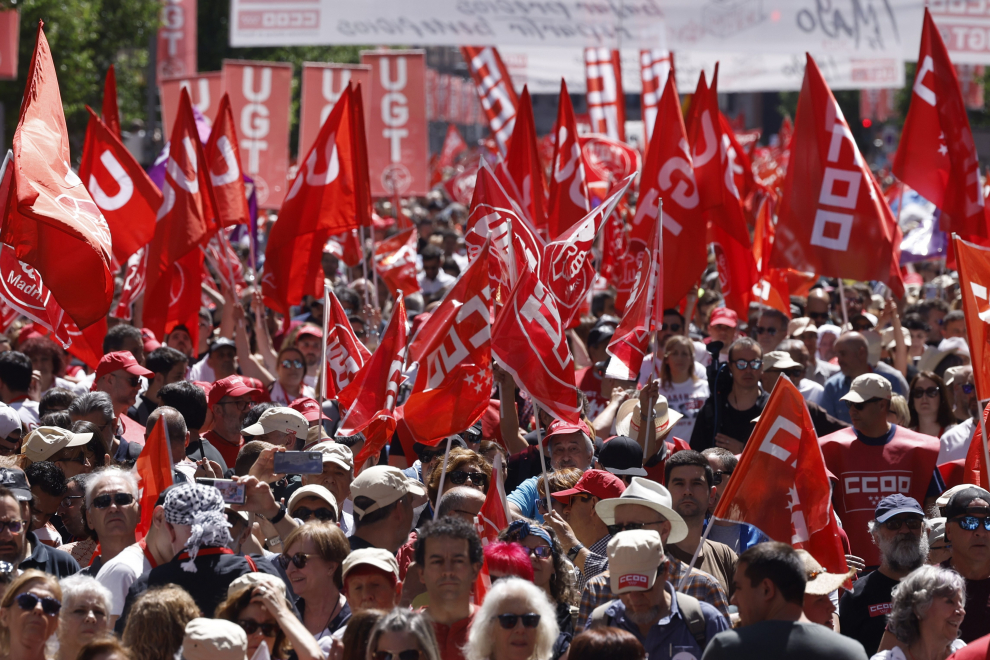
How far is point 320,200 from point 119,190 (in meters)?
1.41

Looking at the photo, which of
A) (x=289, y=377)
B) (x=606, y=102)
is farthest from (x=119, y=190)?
(x=606, y=102)

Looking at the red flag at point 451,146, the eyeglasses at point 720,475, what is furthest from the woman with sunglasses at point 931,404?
the red flag at point 451,146

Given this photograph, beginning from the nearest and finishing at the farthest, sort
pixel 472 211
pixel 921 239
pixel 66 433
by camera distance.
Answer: pixel 66 433 < pixel 472 211 < pixel 921 239

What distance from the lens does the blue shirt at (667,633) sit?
190 inches

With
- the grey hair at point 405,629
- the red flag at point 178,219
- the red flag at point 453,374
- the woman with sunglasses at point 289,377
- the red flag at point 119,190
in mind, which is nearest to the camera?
the grey hair at point 405,629

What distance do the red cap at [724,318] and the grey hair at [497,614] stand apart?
5.84m

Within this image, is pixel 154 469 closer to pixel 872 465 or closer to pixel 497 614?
pixel 497 614

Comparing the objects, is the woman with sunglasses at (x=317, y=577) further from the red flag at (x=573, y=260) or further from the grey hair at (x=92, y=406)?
the red flag at (x=573, y=260)

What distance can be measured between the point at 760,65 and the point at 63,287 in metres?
17.2

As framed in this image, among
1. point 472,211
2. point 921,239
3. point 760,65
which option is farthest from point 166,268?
point 760,65

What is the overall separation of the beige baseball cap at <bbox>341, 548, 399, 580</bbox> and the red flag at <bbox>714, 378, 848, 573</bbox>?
140 cm

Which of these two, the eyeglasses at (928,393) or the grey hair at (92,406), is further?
the eyeglasses at (928,393)

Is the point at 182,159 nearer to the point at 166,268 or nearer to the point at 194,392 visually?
the point at 166,268

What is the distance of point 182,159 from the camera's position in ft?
33.5
